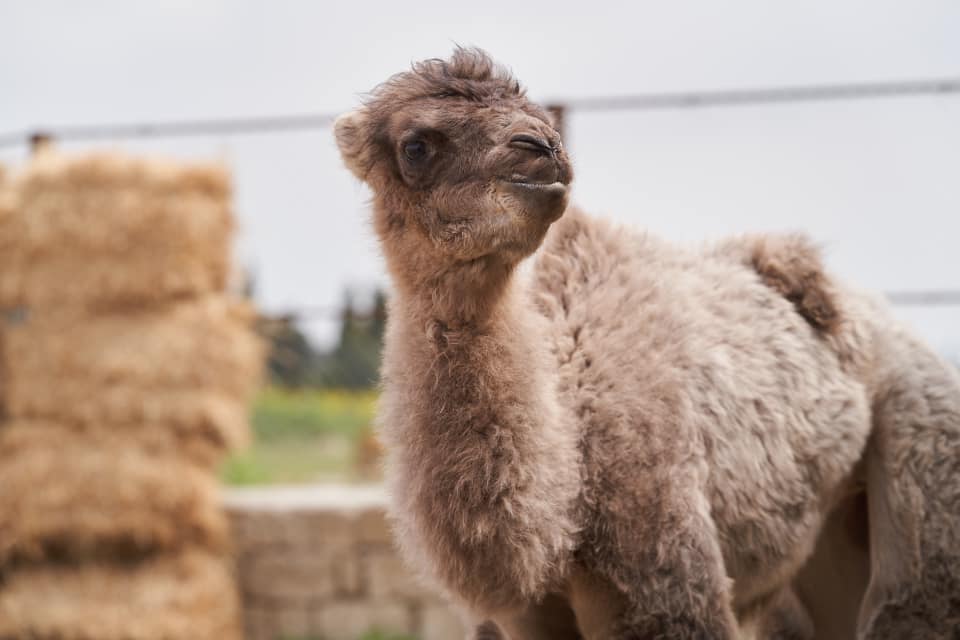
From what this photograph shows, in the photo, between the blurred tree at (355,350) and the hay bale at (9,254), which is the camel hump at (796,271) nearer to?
the blurred tree at (355,350)

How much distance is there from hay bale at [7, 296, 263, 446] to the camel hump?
5.15 m

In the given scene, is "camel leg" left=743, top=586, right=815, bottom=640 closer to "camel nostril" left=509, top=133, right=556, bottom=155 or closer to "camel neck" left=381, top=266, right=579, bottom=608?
"camel neck" left=381, top=266, right=579, bottom=608

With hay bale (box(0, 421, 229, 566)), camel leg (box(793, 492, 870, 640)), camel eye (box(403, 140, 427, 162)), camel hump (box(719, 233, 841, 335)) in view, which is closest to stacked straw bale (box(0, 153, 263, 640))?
hay bale (box(0, 421, 229, 566))

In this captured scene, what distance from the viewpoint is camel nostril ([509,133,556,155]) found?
2662 millimetres

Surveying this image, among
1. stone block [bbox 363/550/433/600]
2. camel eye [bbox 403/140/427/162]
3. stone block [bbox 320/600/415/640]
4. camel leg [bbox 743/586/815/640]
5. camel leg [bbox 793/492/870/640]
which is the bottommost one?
stone block [bbox 320/600/415/640]

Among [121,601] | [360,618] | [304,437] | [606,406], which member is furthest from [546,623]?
[304,437]

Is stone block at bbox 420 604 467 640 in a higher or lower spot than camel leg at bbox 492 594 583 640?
lower

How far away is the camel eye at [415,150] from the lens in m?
2.82

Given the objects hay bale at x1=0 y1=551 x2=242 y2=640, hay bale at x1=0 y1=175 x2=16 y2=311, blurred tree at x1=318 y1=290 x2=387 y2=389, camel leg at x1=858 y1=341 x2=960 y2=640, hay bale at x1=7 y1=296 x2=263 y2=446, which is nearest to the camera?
camel leg at x1=858 y1=341 x2=960 y2=640

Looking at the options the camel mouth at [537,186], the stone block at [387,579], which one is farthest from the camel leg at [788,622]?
the stone block at [387,579]

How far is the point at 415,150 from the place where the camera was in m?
2.83

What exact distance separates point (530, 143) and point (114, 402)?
5.97 m

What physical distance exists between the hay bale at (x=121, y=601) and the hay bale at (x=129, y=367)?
3.13 ft

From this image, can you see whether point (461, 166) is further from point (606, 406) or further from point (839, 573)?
point (839, 573)
